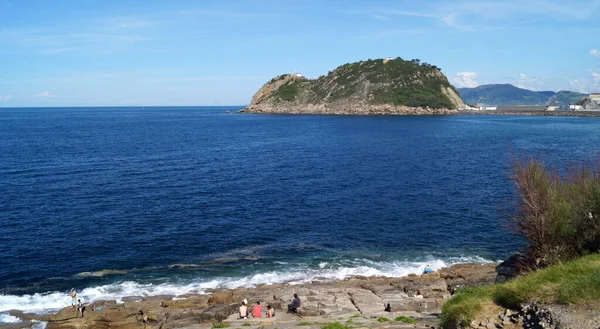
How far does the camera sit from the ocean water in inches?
1439

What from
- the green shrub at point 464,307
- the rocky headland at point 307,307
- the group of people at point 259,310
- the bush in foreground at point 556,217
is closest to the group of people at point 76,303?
the rocky headland at point 307,307

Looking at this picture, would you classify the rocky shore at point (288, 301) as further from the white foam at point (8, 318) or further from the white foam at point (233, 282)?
the white foam at point (233, 282)

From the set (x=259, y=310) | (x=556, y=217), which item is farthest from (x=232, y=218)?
(x=556, y=217)

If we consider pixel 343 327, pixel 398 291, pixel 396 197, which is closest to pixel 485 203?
pixel 396 197

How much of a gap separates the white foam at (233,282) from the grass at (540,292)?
18.4 metres

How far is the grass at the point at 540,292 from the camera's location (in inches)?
584

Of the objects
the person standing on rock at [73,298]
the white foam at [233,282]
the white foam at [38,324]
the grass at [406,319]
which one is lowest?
the white foam at [38,324]

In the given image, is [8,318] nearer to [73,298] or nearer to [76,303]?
[73,298]

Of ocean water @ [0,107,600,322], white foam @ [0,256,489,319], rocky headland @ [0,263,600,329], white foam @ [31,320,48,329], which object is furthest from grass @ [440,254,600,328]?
white foam @ [31,320,48,329]

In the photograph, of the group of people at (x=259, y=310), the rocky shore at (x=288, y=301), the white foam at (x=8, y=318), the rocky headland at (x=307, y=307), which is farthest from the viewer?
Result: the white foam at (x=8, y=318)

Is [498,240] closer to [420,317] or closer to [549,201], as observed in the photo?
[549,201]

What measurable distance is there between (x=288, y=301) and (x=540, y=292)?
55.8 feet

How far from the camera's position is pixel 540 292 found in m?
15.9

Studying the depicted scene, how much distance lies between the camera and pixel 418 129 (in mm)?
151625
